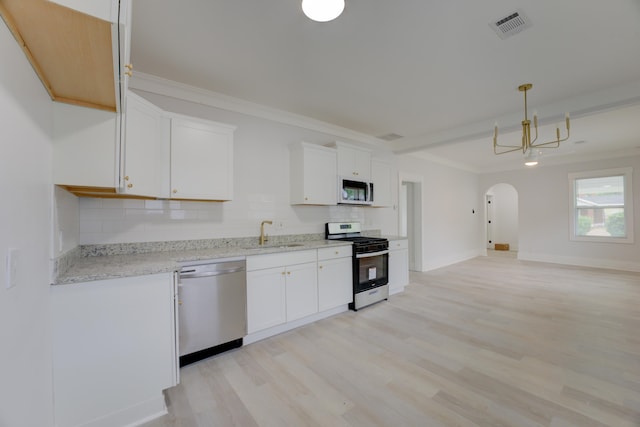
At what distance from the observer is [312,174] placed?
11.7 ft

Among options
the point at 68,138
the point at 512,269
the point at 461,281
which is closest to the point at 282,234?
the point at 68,138

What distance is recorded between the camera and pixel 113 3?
85cm

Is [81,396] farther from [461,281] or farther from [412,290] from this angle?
[461,281]

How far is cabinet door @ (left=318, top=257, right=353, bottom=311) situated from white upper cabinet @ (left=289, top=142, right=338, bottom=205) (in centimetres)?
84

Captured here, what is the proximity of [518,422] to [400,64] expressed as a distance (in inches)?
112

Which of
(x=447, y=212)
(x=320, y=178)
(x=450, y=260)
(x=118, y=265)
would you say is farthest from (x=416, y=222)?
(x=118, y=265)

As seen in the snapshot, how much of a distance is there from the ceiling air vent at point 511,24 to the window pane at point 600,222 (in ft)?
21.5

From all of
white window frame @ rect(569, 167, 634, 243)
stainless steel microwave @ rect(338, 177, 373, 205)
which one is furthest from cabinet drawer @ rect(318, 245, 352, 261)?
white window frame @ rect(569, 167, 634, 243)

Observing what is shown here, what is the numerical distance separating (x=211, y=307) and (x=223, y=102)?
2230 mm

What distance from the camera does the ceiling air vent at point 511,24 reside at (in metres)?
1.92

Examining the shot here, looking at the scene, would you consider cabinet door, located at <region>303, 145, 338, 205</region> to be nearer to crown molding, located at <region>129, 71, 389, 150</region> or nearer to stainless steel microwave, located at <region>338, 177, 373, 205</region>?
stainless steel microwave, located at <region>338, 177, 373, 205</region>

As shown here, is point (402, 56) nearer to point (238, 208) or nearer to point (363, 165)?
point (363, 165)

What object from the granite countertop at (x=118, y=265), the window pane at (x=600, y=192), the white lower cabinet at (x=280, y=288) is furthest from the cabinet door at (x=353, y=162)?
the window pane at (x=600, y=192)

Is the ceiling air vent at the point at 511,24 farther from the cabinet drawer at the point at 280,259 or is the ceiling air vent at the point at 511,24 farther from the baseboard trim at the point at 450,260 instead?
the baseboard trim at the point at 450,260
